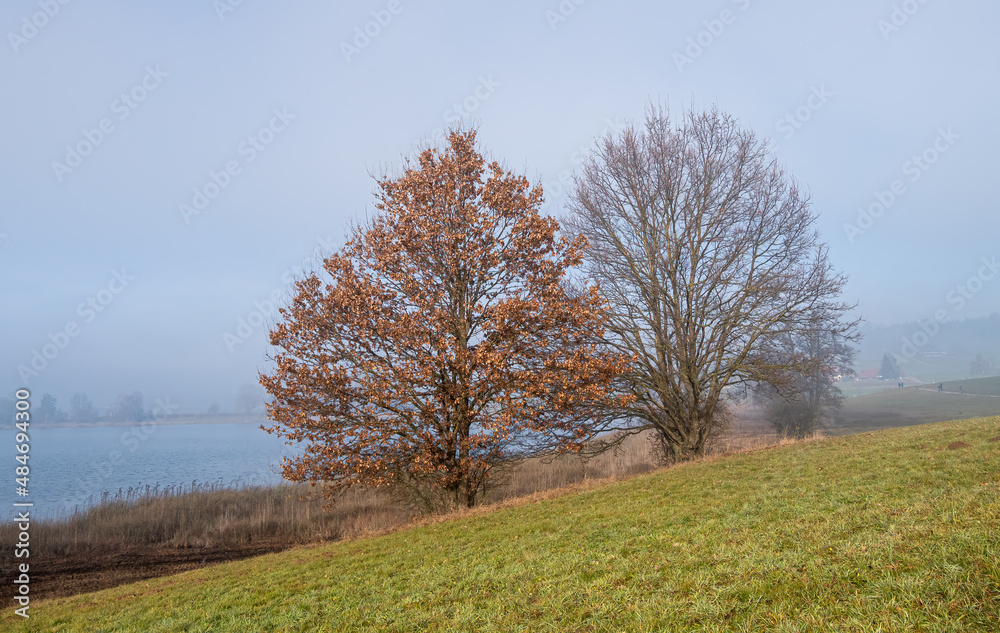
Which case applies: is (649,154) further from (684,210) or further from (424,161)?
(424,161)

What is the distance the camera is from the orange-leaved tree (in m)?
14.7

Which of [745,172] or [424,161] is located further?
[745,172]

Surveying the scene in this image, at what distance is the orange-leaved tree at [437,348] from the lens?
1473 centimetres

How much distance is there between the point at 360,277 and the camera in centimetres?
1571

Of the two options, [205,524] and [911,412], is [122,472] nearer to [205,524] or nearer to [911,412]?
[205,524]

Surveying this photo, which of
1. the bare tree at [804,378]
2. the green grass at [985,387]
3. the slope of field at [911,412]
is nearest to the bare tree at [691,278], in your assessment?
the bare tree at [804,378]

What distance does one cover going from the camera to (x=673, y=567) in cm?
636

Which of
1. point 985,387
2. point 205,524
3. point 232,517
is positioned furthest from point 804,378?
point 985,387

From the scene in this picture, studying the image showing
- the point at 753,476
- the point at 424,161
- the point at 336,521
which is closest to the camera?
the point at 753,476

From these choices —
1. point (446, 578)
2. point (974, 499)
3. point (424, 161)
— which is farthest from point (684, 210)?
point (446, 578)

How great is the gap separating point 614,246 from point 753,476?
11.8 meters

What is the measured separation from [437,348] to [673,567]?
30.9 ft

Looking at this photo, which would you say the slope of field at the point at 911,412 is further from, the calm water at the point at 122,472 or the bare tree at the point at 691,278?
the calm water at the point at 122,472

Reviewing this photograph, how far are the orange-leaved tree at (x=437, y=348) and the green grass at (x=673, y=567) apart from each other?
8.53ft
